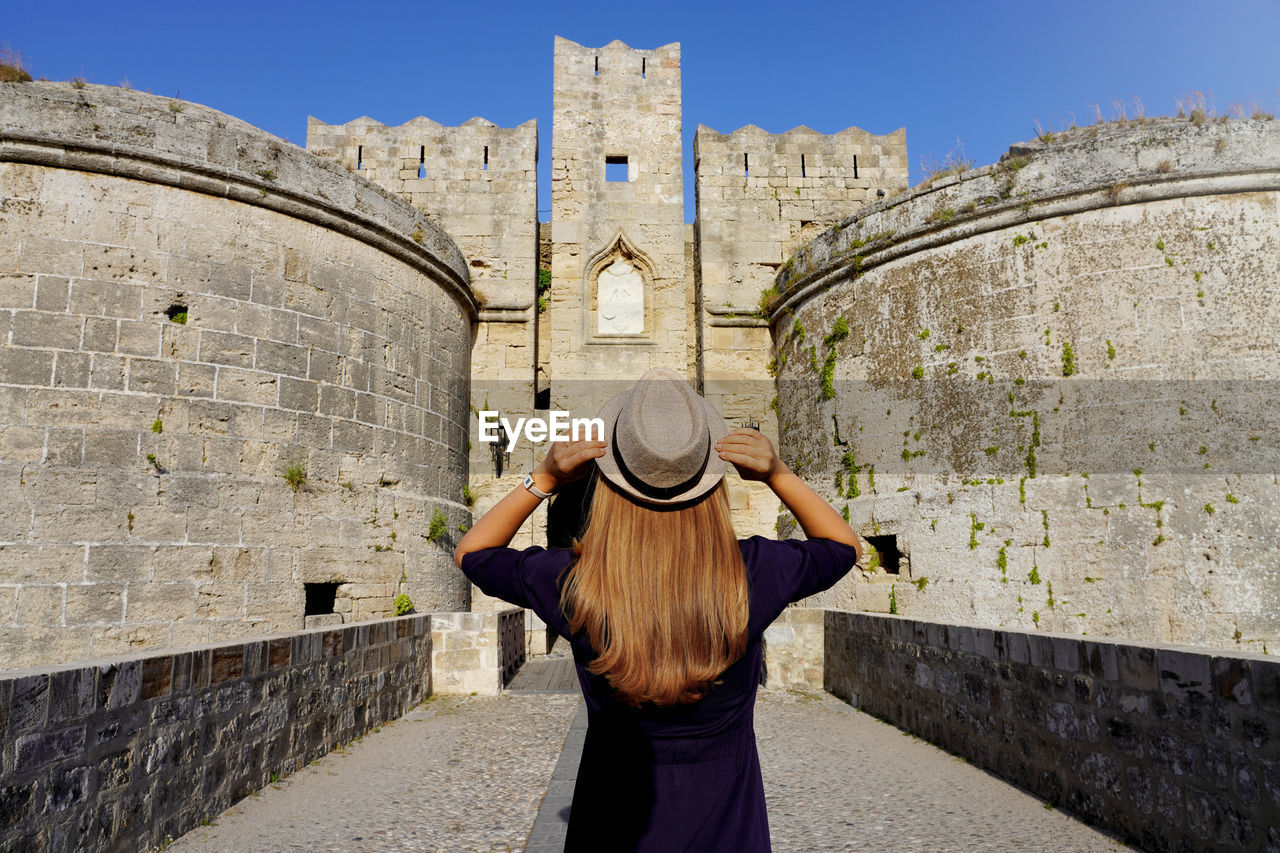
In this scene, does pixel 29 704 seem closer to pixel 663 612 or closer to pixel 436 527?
pixel 663 612

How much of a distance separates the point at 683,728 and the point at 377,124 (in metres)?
14.1

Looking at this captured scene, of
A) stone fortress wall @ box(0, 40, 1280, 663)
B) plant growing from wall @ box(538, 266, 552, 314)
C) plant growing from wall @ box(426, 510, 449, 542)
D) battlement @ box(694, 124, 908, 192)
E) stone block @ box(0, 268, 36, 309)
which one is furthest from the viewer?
battlement @ box(694, 124, 908, 192)

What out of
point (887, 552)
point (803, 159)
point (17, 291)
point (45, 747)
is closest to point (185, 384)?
point (17, 291)

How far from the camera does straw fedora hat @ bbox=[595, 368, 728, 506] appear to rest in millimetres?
1690

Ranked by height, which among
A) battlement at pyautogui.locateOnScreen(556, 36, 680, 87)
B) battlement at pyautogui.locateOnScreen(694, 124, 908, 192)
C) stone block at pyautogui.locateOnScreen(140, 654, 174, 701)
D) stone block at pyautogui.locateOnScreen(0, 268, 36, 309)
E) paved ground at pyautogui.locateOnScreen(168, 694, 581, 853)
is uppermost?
battlement at pyautogui.locateOnScreen(556, 36, 680, 87)

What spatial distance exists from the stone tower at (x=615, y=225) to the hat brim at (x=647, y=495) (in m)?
11.0

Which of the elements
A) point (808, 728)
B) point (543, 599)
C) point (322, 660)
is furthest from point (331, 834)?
point (808, 728)

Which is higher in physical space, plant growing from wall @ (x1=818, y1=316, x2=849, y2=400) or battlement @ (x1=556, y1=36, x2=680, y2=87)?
battlement @ (x1=556, y1=36, x2=680, y2=87)

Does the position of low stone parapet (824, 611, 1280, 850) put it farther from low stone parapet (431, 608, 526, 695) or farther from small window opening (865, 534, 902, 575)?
small window opening (865, 534, 902, 575)

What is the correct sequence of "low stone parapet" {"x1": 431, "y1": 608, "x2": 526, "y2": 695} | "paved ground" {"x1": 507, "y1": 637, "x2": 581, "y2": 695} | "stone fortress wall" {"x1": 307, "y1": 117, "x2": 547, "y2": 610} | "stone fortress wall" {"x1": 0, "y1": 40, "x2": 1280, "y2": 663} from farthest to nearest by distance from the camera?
"stone fortress wall" {"x1": 307, "y1": 117, "x2": 547, "y2": 610} < "paved ground" {"x1": 507, "y1": 637, "x2": 581, "y2": 695} < "low stone parapet" {"x1": 431, "y1": 608, "x2": 526, "y2": 695} < "stone fortress wall" {"x1": 0, "y1": 40, "x2": 1280, "y2": 663}

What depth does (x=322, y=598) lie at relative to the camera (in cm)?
921

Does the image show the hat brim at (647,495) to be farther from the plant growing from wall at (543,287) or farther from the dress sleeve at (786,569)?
the plant growing from wall at (543,287)

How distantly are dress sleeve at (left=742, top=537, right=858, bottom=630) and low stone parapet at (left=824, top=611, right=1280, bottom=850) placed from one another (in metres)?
1.98

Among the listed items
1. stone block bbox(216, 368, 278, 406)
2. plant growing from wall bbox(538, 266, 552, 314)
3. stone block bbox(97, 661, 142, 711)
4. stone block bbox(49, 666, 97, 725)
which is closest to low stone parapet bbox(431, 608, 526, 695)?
stone block bbox(216, 368, 278, 406)
